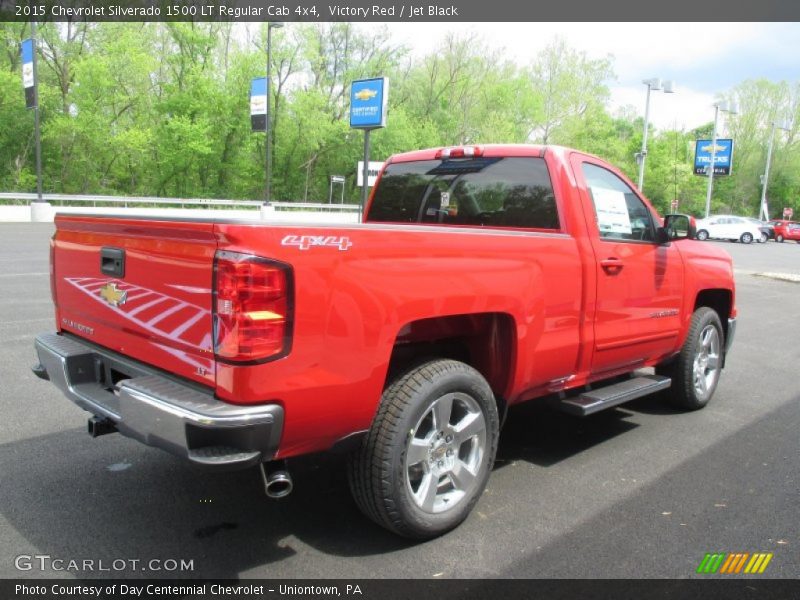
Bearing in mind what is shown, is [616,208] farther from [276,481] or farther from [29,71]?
[29,71]

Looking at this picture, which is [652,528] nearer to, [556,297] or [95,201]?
[556,297]

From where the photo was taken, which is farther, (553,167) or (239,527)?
(553,167)

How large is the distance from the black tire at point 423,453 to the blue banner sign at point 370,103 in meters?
24.0

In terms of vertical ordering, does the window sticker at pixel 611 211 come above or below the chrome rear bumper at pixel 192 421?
above

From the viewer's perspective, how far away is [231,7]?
136 feet

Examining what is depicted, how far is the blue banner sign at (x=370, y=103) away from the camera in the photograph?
2648 cm

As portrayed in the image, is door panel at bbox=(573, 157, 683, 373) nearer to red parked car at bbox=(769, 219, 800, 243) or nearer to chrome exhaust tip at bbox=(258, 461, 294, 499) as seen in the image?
chrome exhaust tip at bbox=(258, 461, 294, 499)

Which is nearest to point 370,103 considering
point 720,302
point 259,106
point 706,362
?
point 259,106

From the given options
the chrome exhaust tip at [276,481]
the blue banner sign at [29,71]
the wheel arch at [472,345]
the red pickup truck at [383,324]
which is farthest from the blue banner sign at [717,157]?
the chrome exhaust tip at [276,481]

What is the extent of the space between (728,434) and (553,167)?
249 cm

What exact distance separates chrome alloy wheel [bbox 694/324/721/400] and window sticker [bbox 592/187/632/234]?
1467 millimetres

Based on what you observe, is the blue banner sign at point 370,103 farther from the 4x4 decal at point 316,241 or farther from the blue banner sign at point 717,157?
the blue banner sign at point 717,157

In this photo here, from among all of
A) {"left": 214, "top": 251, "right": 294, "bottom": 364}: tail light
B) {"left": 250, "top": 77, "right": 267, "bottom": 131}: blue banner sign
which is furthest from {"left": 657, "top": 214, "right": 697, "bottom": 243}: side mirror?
{"left": 250, "top": 77, "right": 267, "bottom": 131}: blue banner sign

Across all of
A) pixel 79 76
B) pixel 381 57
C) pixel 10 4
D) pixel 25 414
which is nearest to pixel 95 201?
pixel 79 76
